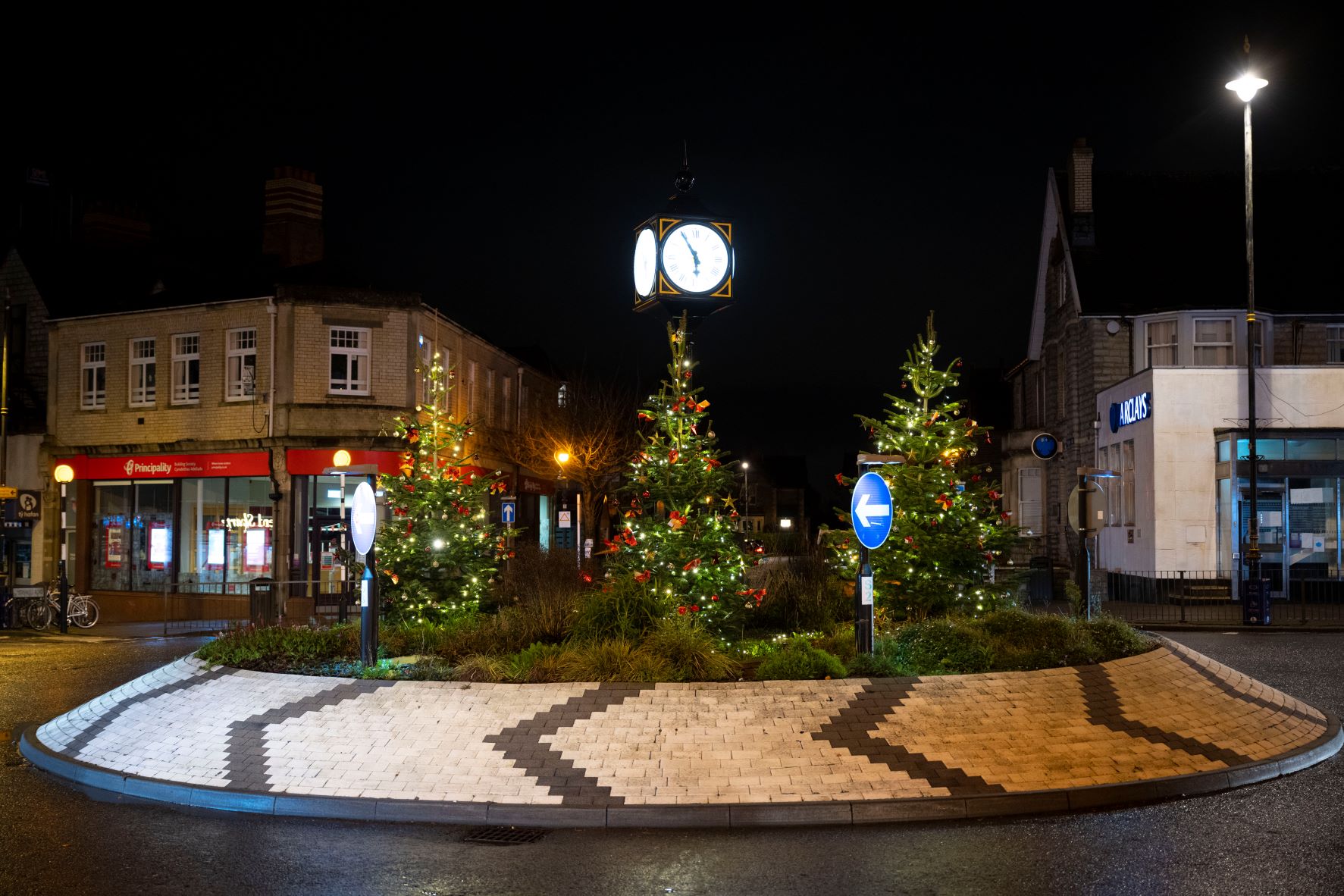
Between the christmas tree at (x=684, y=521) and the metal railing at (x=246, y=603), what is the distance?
9385 mm

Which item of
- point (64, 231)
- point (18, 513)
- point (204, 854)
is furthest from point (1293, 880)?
point (64, 231)

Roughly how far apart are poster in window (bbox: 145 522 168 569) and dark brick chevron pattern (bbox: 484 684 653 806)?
981 inches

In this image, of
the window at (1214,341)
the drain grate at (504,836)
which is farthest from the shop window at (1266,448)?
the drain grate at (504,836)

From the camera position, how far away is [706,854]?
7480mm

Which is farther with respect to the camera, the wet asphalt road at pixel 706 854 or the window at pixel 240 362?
the window at pixel 240 362

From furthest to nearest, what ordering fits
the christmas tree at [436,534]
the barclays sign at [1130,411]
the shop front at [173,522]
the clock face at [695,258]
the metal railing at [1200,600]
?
the shop front at [173,522], the barclays sign at [1130,411], the metal railing at [1200,600], the christmas tree at [436,534], the clock face at [695,258]

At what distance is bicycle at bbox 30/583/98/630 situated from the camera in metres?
25.5

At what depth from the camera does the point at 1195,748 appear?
9.55m

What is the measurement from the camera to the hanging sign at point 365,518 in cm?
1155

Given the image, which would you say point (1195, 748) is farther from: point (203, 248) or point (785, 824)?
point (203, 248)

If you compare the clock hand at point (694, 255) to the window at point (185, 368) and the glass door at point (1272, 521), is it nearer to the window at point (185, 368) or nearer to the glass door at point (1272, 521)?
the glass door at point (1272, 521)

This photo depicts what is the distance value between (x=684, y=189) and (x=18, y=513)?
23018mm

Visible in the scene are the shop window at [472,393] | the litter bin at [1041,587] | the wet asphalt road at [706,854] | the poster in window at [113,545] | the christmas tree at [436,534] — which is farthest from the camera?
the shop window at [472,393]

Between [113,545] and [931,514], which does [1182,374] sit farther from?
[113,545]
